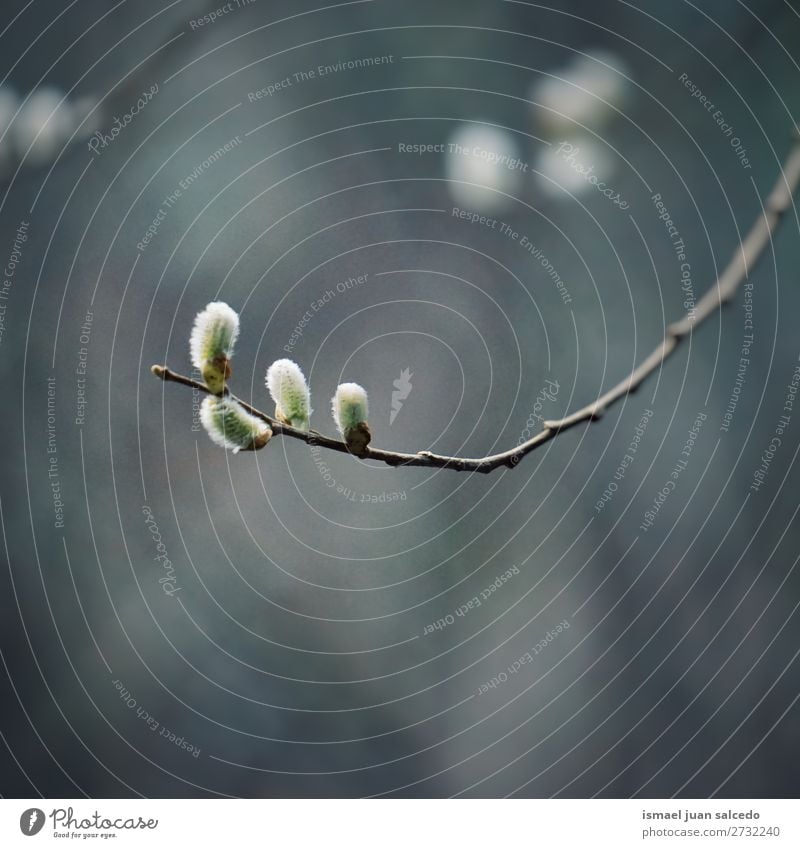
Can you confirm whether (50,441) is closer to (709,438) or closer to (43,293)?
(43,293)

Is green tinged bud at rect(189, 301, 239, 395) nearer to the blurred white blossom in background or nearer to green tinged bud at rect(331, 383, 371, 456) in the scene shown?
green tinged bud at rect(331, 383, 371, 456)

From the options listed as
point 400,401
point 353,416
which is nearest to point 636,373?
point 400,401

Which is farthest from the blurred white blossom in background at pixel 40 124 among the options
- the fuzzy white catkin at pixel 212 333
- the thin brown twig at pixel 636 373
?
the fuzzy white catkin at pixel 212 333

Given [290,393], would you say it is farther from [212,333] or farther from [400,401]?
[400,401]

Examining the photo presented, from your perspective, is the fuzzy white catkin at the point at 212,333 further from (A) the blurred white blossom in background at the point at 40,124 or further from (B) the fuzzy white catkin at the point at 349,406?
(A) the blurred white blossom in background at the point at 40,124

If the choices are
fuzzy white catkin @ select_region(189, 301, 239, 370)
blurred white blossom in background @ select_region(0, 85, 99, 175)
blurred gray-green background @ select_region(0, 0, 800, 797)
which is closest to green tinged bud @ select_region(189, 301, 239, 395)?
fuzzy white catkin @ select_region(189, 301, 239, 370)
